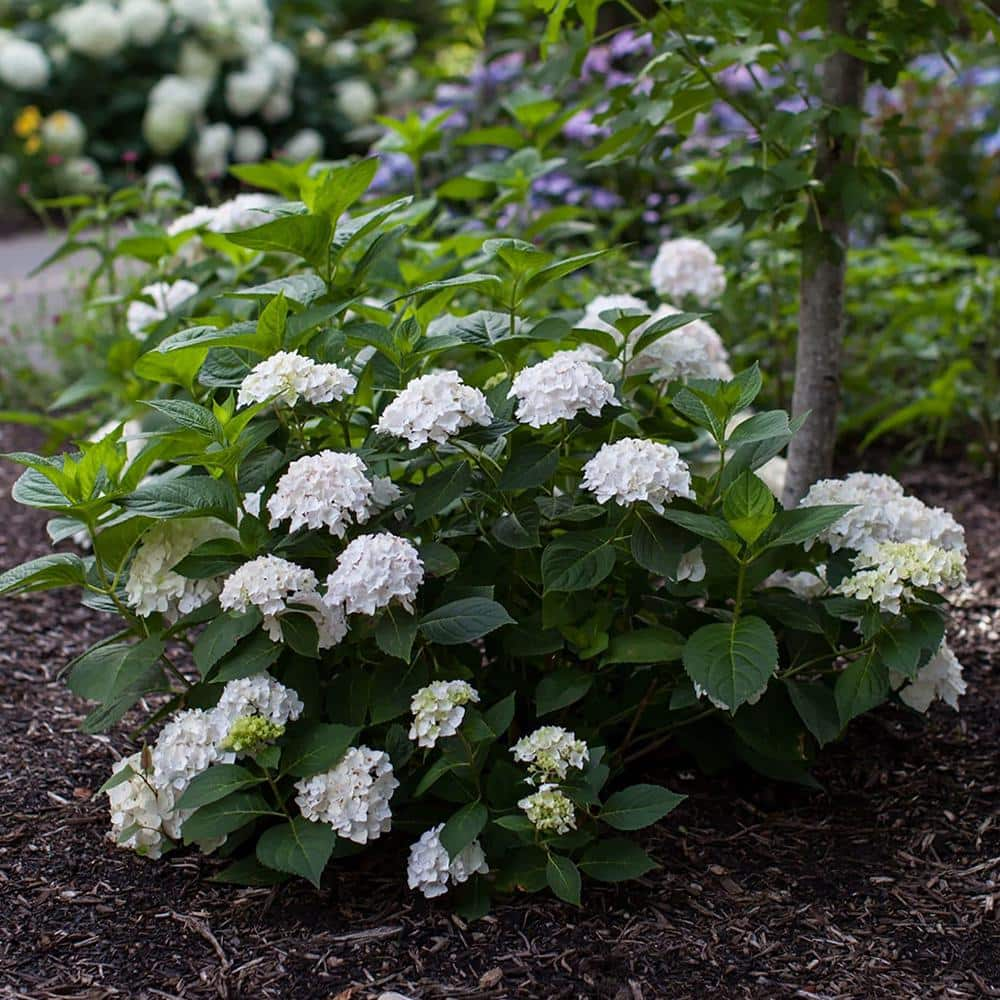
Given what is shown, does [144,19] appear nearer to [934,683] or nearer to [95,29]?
[95,29]

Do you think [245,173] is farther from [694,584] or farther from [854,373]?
[854,373]

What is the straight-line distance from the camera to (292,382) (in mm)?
1824

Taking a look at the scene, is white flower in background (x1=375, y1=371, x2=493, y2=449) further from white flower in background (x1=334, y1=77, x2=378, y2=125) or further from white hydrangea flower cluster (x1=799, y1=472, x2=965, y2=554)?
white flower in background (x1=334, y1=77, x2=378, y2=125)

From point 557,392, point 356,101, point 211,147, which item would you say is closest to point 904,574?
point 557,392

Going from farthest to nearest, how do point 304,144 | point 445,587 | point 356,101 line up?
point 356,101
point 304,144
point 445,587

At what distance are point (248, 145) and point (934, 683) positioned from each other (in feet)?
24.0

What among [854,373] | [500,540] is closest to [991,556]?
[854,373]

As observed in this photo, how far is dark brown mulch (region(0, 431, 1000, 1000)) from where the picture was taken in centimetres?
176

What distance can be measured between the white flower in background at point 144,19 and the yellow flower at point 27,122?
0.81 m

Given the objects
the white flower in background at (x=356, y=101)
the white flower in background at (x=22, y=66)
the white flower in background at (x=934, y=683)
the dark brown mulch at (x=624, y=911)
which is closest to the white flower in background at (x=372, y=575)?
the dark brown mulch at (x=624, y=911)

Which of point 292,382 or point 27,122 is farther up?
point 292,382

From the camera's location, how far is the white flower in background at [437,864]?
6.07 ft

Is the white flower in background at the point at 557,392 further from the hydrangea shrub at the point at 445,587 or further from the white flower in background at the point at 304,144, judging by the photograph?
the white flower in background at the point at 304,144

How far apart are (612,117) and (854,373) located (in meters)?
1.65
